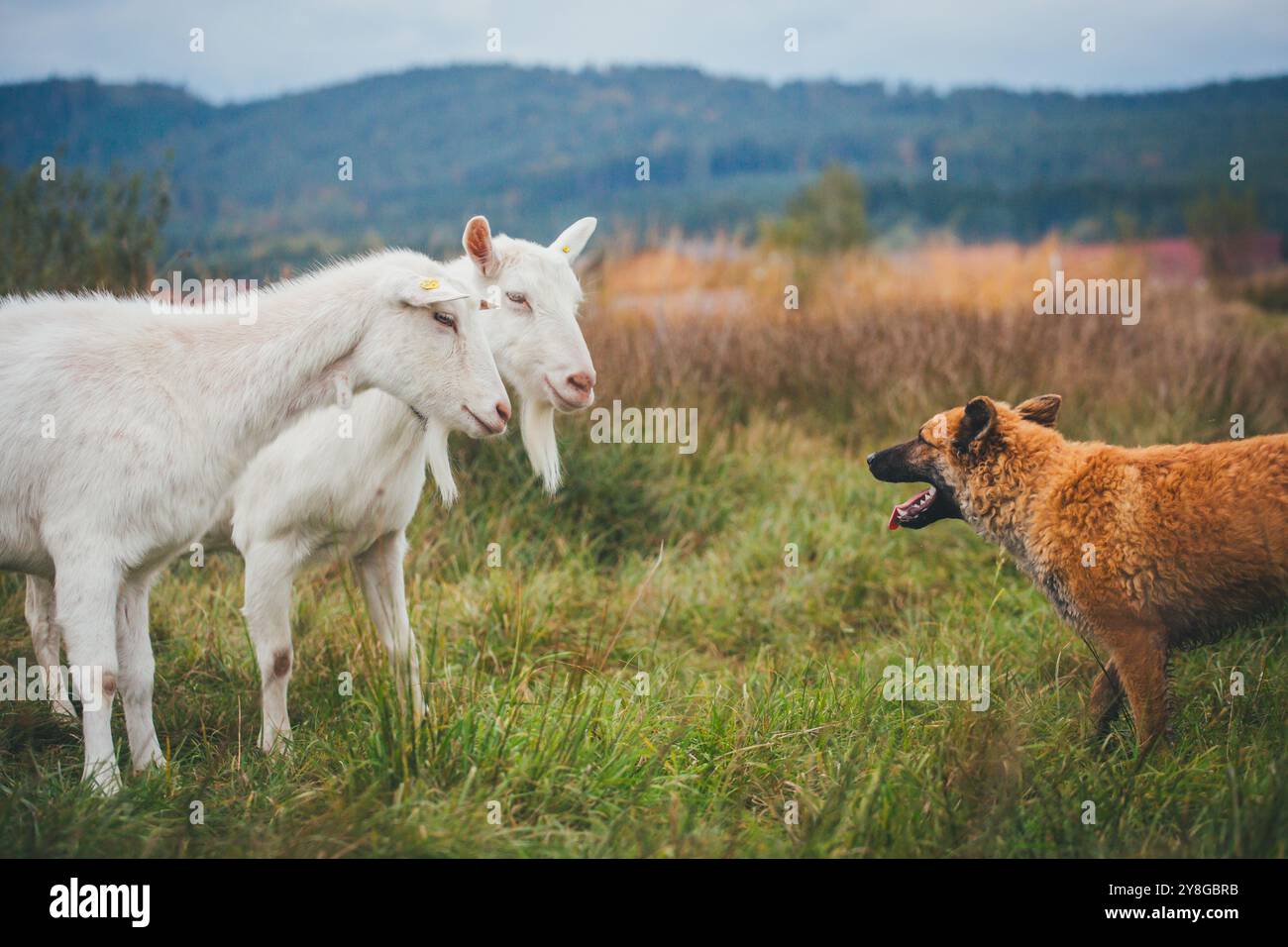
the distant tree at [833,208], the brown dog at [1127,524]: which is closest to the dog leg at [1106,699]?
the brown dog at [1127,524]

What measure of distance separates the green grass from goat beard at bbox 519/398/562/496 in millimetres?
638

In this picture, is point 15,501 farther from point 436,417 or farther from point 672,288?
point 672,288

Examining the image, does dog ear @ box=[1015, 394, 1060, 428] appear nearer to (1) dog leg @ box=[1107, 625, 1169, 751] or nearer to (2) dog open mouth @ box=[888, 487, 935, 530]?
(2) dog open mouth @ box=[888, 487, 935, 530]

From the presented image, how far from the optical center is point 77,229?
7371 millimetres

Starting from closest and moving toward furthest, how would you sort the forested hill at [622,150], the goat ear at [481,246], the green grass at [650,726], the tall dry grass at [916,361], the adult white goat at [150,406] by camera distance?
the green grass at [650,726]
the adult white goat at [150,406]
the goat ear at [481,246]
the tall dry grass at [916,361]
the forested hill at [622,150]

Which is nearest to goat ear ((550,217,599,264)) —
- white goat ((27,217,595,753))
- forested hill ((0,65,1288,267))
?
white goat ((27,217,595,753))

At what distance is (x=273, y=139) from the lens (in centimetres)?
2342

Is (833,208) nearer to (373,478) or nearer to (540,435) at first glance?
(540,435)

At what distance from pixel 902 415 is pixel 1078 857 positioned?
501 centimetres

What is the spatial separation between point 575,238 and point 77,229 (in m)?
4.83

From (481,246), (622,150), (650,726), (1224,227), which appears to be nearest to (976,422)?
(650,726)

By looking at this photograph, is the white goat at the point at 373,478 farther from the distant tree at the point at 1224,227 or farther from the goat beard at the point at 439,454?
the distant tree at the point at 1224,227

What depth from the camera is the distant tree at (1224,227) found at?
53.3 ft

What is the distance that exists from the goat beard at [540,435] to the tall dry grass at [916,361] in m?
2.43
